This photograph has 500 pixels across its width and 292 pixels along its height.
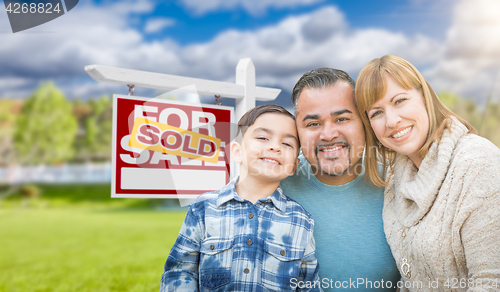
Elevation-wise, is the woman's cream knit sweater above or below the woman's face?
below

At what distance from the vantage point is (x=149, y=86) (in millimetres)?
2217

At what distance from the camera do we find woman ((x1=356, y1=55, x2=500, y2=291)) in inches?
51.5

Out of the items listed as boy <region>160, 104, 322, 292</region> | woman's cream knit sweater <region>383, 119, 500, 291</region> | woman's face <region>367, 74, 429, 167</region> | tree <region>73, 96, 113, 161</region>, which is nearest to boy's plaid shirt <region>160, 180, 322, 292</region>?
boy <region>160, 104, 322, 292</region>

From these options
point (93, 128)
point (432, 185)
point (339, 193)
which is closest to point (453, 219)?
point (432, 185)

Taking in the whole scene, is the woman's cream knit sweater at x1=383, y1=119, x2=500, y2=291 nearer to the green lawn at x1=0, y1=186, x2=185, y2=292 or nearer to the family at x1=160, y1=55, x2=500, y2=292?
the family at x1=160, y1=55, x2=500, y2=292

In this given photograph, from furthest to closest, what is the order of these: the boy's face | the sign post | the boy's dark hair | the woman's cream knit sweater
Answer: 1. the sign post
2. the boy's dark hair
3. the boy's face
4. the woman's cream knit sweater

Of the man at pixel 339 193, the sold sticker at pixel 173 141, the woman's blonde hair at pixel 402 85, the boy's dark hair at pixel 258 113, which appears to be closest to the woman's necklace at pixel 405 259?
the man at pixel 339 193

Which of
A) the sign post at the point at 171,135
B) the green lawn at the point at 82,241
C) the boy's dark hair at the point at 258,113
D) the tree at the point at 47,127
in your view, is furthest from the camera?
the tree at the point at 47,127

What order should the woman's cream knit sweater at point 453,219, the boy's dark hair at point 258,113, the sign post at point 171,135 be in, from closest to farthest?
1. the woman's cream knit sweater at point 453,219
2. the boy's dark hair at point 258,113
3. the sign post at point 171,135

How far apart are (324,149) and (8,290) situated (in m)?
9.52

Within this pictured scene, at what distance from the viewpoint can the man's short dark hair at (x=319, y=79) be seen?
180 centimetres

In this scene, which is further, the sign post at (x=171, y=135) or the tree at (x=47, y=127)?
the tree at (x=47, y=127)

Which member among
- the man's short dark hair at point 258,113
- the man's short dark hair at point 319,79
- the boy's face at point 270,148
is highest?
the man's short dark hair at point 319,79

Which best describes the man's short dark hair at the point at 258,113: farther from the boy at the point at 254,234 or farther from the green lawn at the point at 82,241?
the green lawn at the point at 82,241
